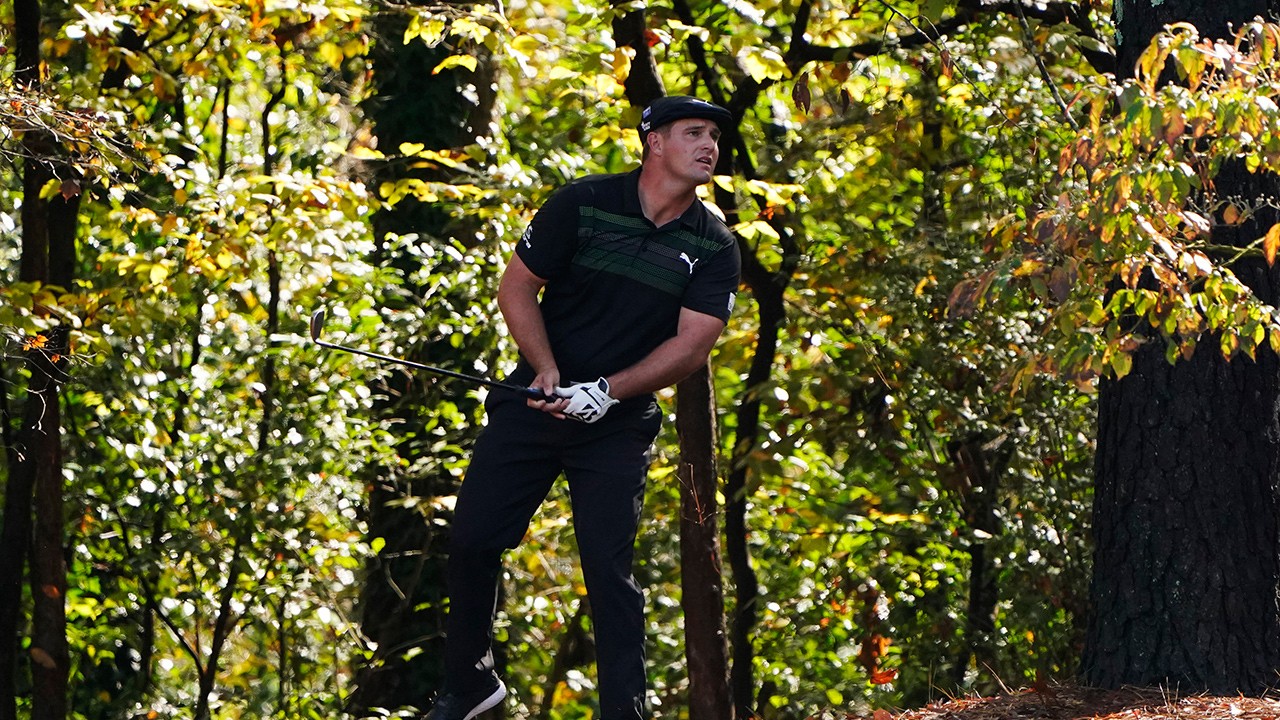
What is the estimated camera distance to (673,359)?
155 inches

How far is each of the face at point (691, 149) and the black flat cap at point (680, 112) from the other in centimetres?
2

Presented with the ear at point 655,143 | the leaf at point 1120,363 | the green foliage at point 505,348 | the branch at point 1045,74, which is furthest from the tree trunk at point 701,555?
the leaf at point 1120,363

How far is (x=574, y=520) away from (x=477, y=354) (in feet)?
14.4

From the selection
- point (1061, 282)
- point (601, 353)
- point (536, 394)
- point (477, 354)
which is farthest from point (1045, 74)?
point (477, 354)

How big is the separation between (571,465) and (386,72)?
6102mm

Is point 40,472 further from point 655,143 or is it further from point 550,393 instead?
point 655,143

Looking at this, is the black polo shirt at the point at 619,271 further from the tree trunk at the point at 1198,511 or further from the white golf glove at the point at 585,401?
the tree trunk at the point at 1198,511

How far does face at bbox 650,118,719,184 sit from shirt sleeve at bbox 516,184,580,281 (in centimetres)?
32

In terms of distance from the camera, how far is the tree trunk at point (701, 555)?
7.27 metres

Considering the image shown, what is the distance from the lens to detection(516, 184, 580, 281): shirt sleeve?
13.0ft

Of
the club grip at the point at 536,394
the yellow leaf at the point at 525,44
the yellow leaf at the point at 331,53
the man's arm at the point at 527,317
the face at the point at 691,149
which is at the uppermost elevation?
the yellow leaf at the point at 331,53

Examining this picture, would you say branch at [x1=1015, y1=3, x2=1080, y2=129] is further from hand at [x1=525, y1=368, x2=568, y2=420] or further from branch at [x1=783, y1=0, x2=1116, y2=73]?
hand at [x1=525, y1=368, x2=568, y2=420]

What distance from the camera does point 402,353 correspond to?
807cm

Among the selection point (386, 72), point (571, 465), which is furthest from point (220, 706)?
point (571, 465)
